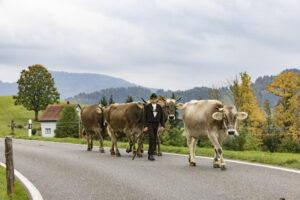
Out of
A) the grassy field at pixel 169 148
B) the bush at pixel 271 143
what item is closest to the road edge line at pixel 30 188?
the grassy field at pixel 169 148

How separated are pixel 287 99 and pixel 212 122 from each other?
4393 centimetres

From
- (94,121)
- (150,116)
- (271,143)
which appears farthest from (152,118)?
(271,143)

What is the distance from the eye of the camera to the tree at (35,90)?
79312 mm

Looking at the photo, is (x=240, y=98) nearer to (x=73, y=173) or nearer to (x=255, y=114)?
(x=255, y=114)

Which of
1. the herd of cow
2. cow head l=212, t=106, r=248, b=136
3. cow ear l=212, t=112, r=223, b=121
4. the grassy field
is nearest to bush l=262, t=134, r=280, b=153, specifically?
the grassy field

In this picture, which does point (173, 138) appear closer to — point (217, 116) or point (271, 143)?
point (271, 143)

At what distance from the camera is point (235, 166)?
10.4 metres

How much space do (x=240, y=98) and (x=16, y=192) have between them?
42.7 m

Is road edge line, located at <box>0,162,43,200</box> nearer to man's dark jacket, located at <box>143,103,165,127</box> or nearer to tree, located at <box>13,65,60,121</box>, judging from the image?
man's dark jacket, located at <box>143,103,165,127</box>

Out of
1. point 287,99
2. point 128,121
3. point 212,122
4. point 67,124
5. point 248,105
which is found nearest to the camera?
point 212,122

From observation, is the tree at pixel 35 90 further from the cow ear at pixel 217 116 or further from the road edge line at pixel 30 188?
the cow ear at pixel 217 116

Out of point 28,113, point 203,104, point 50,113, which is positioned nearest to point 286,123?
point 203,104

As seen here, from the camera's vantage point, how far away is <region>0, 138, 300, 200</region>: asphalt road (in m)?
6.86

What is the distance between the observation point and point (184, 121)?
462 inches
